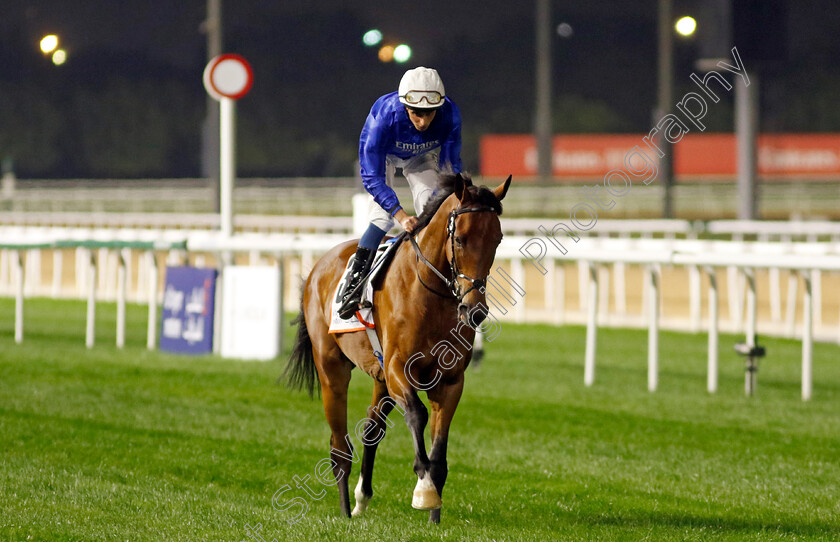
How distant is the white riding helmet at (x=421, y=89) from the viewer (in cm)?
514

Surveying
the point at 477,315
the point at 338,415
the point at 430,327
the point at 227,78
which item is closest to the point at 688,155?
the point at 227,78

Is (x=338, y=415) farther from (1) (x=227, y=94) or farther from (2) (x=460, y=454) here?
(1) (x=227, y=94)

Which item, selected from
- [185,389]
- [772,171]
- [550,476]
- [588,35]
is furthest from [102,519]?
[588,35]

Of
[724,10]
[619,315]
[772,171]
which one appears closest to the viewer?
[724,10]

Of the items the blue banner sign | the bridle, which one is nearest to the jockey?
the bridle

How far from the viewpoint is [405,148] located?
547cm

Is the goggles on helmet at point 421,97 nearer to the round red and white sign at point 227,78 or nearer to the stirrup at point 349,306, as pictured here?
the stirrup at point 349,306

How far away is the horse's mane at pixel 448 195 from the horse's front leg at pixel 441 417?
0.68m

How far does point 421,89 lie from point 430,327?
1025 mm

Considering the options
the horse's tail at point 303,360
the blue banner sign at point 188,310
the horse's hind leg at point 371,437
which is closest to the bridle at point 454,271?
the horse's hind leg at point 371,437

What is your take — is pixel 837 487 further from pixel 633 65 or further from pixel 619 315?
pixel 633 65

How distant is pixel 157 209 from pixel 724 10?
28947 mm

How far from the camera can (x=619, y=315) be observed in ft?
49.5

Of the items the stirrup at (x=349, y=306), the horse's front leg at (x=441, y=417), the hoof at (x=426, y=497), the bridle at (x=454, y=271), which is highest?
the bridle at (x=454, y=271)
